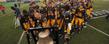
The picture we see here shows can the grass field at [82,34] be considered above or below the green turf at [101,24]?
above

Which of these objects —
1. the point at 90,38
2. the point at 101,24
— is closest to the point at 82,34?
the point at 90,38

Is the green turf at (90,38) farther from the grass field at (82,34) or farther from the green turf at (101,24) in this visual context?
the green turf at (101,24)

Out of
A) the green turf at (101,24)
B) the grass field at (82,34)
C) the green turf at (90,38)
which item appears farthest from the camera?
the green turf at (101,24)

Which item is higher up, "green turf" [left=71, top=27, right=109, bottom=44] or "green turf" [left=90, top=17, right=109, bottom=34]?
"green turf" [left=71, top=27, right=109, bottom=44]

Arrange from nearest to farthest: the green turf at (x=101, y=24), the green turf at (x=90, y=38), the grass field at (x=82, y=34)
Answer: the green turf at (x=90, y=38), the grass field at (x=82, y=34), the green turf at (x=101, y=24)

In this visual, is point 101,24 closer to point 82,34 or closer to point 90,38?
point 82,34

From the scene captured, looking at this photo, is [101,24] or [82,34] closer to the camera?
[82,34]

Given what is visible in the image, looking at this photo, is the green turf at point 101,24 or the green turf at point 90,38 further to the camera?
the green turf at point 101,24

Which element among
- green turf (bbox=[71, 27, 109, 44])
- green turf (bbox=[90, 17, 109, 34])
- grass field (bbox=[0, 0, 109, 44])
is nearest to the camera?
green turf (bbox=[71, 27, 109, 44])

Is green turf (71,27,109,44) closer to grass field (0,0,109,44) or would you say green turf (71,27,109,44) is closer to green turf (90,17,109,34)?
grass field (0,0,109,44)

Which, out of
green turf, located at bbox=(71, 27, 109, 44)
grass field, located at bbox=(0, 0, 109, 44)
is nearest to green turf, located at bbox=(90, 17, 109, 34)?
grass field, located at bbox=(0, 0, 109, 44)

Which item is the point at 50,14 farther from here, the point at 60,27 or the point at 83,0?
the point at 83,0

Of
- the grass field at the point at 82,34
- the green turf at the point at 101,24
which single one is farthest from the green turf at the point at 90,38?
the green turf at the point at 101,24

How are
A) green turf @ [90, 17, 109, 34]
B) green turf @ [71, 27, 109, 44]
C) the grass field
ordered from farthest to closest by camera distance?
green turf @ [90, 17, 109, 34], the grass field, green turf @ [71, 27, 109, 44]
